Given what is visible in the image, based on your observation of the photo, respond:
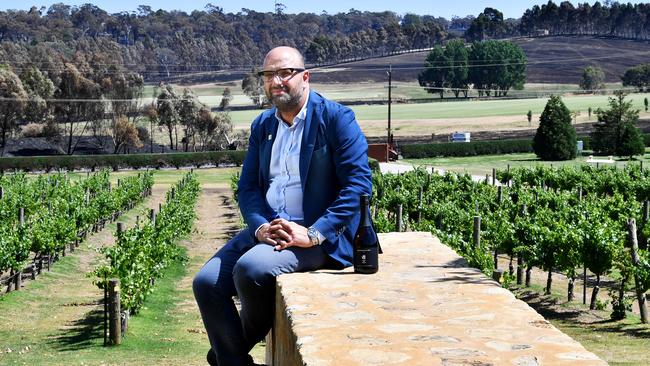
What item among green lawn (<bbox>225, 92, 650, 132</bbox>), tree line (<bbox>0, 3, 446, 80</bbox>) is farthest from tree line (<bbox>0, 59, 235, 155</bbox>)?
tree line (<bbox>0, 3, 446, 80</bbox>)

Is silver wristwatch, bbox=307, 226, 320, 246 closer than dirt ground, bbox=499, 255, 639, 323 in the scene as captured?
Yes

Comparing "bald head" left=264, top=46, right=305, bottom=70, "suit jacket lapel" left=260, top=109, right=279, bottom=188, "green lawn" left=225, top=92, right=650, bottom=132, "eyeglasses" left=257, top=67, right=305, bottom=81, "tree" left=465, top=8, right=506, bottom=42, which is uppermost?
"tree" left=465, top=8, right=506, bottom=42

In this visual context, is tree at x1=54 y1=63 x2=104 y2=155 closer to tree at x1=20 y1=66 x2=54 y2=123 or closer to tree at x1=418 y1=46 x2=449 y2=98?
tree at x1=20 y1=66 x2=54 y2=123

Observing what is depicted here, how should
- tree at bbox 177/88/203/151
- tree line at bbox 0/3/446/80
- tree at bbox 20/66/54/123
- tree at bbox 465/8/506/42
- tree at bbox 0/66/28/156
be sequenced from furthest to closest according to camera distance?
tree at bbox 465/8/506/42
tree line at bbox 0/3/446/80
tree at bbox 177/88/203/151
tree at bbox 20/66/54/123
tree at bbox 0/66/28/156

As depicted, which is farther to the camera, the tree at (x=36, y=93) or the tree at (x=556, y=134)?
the tree at (x=36, y=93)

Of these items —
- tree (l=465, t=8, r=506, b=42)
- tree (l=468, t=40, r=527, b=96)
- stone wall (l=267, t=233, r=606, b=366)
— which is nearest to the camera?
stone wall (l=267, t=233, r=606, b=366)

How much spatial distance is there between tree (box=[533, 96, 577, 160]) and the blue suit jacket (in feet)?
171

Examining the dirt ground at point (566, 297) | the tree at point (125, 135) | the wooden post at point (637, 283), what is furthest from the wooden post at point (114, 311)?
the tree at point (125, 135)

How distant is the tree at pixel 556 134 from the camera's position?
5678cm

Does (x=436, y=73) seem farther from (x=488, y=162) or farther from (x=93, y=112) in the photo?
(x=488, y=162)

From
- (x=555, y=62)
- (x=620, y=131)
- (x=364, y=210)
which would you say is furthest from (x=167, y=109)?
(x=555, y=62)

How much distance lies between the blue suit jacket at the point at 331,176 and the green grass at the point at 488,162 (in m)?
46.1

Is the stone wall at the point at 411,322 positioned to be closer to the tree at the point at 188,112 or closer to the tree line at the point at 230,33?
the tree at the point at 188,112

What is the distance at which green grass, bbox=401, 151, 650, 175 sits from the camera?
54281 mm
